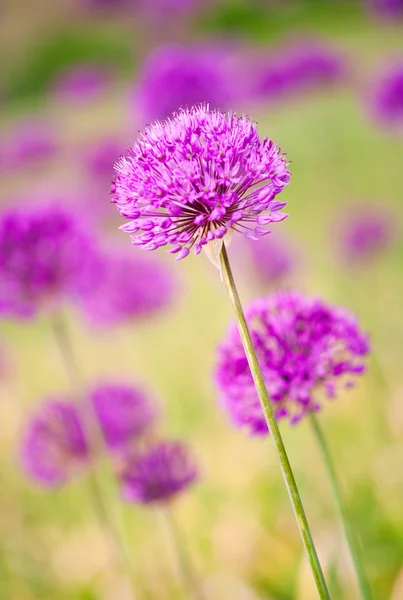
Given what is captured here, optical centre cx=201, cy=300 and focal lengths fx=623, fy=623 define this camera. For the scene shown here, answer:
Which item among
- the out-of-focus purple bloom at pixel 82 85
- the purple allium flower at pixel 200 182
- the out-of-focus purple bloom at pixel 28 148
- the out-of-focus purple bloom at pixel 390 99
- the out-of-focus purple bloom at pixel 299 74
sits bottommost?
the purple allium flower at pixel 200 182

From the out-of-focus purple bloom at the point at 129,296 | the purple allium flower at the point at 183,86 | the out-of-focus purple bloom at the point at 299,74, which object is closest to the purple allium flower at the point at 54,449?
the out-of-focus purple bloom at the point at 129,296

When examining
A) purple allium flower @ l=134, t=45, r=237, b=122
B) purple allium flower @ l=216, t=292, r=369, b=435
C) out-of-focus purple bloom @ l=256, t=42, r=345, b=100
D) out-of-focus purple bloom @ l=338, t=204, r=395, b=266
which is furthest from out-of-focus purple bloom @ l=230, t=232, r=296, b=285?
out-of-focus purple bloom @ l=256, t=42, r=345, b=100

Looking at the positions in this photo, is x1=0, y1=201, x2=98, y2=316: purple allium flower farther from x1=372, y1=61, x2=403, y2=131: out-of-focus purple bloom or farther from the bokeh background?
x1=372, y1=61, x2=403, y2=131: out-of-focus purple bloom

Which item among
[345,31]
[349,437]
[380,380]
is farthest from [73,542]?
[345,31]

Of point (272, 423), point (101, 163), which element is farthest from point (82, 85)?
point (272, 423)

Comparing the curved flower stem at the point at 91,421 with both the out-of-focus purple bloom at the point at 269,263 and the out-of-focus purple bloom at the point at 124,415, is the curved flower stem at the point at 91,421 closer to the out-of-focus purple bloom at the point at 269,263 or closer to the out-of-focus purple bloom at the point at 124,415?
the out-of-focus purple bloom at the point at 124,415

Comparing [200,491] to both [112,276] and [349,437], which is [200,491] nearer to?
[349,437]

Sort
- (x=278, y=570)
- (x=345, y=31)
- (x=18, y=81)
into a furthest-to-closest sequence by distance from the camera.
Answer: (x=18, y=81) < (x=345, y=31) < (x=278, y=570)
